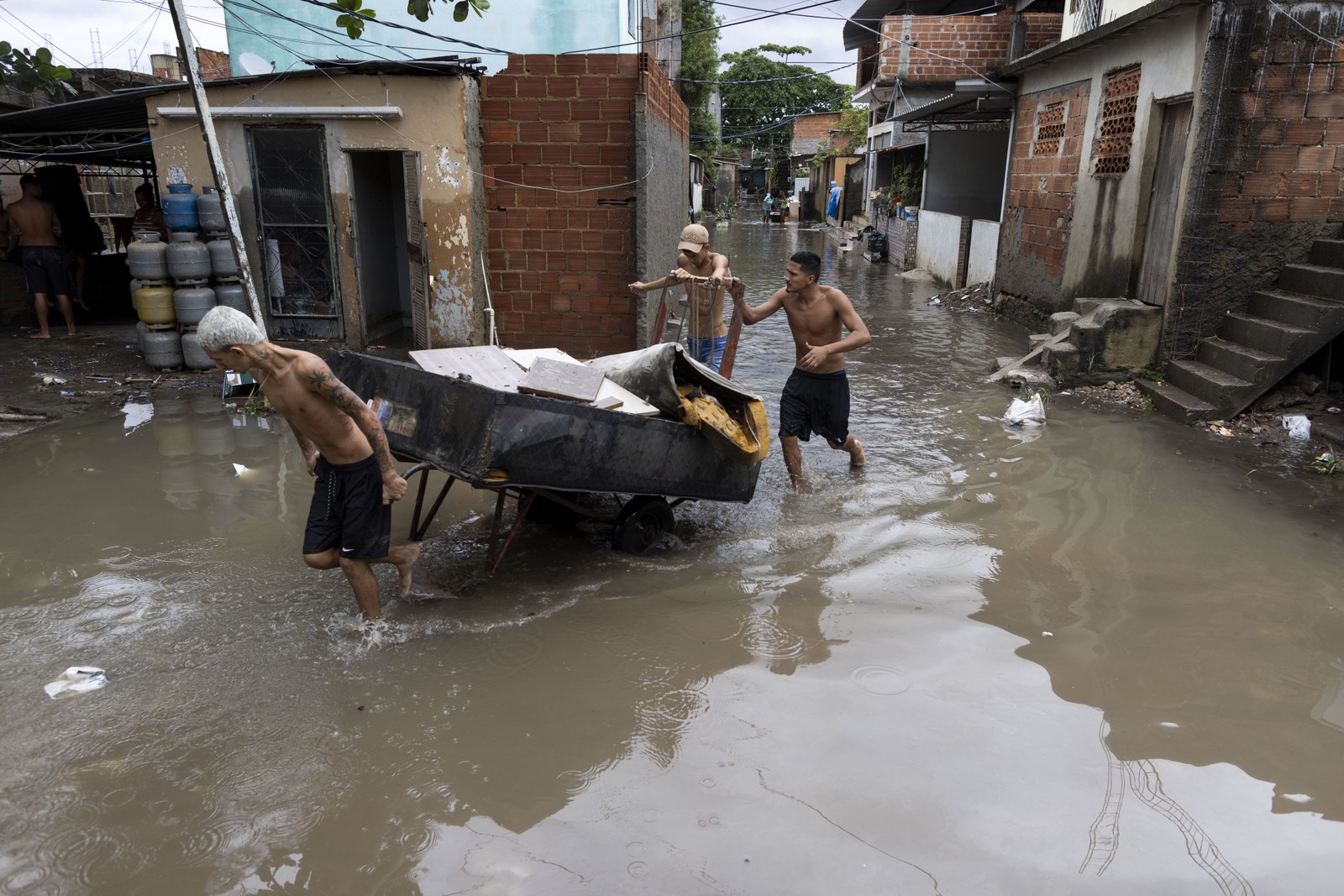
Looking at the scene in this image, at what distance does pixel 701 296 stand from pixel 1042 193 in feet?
23.8

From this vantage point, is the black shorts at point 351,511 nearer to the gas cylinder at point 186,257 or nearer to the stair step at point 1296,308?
the gas cylinder at point 186,257

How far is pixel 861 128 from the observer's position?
30.3 meters

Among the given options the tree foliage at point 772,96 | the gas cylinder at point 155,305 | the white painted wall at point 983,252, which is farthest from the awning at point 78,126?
the tree foliage at point 772,96

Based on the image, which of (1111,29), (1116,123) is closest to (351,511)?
(1111,29)

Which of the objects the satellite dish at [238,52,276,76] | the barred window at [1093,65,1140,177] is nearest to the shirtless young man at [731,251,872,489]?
the barred window at [1093,65,1140,177]

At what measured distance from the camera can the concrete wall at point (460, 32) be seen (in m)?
12.4

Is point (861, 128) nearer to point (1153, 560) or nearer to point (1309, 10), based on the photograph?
point (1309, 10)

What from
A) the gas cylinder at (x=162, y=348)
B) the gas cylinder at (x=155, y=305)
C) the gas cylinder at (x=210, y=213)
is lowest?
the gas cylinder at (x=162, y=348)

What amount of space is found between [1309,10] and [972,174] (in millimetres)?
11437

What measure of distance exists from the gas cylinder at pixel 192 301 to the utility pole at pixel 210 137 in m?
1.05

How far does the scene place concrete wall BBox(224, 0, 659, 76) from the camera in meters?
12.4

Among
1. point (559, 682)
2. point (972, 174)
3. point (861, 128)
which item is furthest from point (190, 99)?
point (861, 128)

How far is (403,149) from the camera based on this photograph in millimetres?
8836

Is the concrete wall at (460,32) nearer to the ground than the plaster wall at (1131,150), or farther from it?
farther from it
